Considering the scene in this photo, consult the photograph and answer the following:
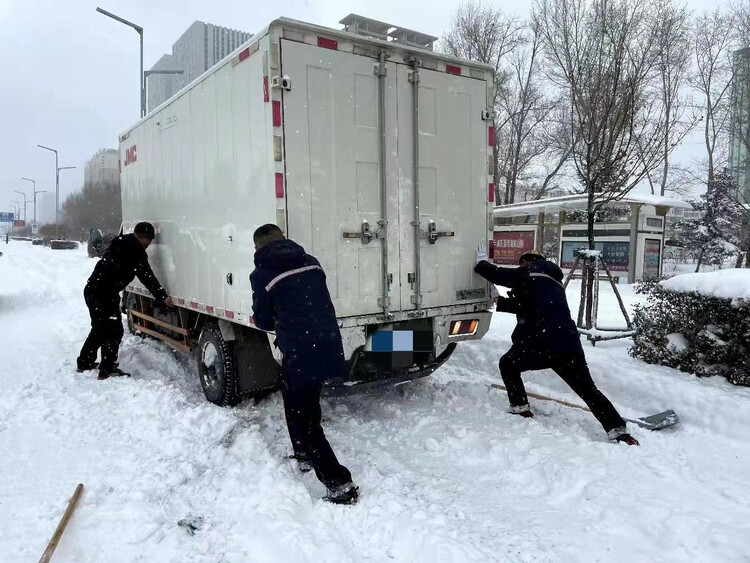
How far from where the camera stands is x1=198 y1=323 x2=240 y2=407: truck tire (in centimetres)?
512

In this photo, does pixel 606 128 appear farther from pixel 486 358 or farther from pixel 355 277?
pixel 355 277

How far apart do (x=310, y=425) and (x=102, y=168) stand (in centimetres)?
6544

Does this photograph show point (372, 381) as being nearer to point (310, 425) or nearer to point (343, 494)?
point (310, 425)

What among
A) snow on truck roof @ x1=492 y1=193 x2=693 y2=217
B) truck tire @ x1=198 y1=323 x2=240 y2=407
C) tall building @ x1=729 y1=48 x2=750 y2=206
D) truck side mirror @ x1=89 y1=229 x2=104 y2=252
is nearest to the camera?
truck tire @ x1=198 y1=323 x2=240 y2=407

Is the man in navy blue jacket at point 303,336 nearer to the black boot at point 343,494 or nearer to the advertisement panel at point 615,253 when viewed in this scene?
the black boot at point 343,494

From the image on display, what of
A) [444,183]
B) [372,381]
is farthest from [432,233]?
[372,381]

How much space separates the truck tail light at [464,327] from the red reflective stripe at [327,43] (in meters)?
2.60

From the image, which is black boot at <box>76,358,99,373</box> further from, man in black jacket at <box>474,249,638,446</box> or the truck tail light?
man in black jacket at <box>474,249,638,446</box>

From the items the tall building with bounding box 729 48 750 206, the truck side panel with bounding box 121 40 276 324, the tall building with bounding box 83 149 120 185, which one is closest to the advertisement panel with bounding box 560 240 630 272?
the tall building with bounding box 729 48 750 206

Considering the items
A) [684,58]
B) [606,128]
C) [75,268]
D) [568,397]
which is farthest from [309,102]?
[684,58]

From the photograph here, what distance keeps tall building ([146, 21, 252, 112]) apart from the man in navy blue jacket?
8.82 m

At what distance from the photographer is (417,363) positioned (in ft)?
17.0

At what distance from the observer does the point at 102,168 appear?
2375 inches

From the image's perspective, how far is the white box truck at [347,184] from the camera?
4.24m
